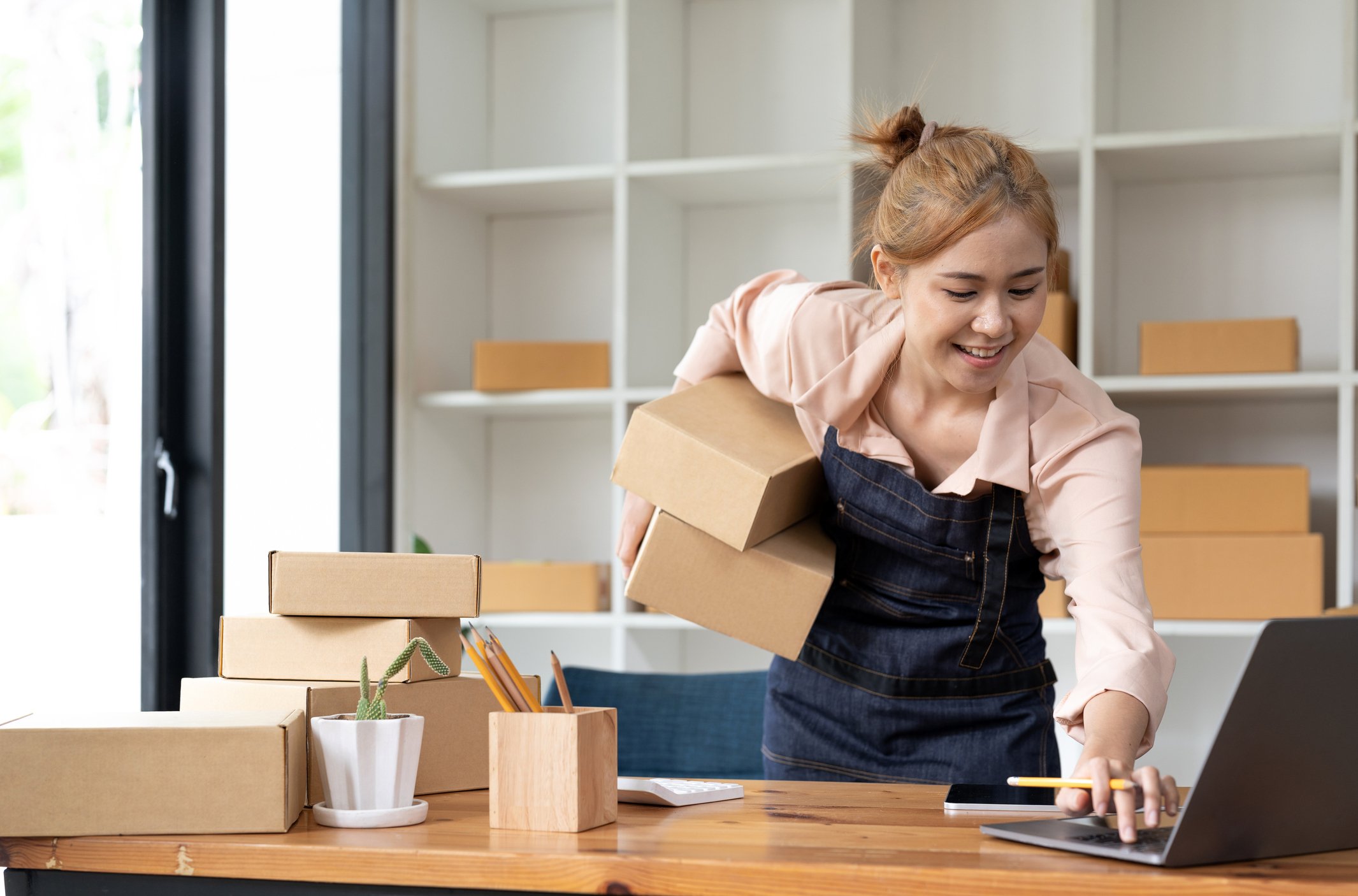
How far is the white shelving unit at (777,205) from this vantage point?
2.75 meters

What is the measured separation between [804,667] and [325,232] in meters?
1.69

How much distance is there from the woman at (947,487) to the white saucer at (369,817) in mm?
583

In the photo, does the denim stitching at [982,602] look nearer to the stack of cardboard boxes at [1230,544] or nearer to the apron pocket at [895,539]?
the apron pocket at [895,539]

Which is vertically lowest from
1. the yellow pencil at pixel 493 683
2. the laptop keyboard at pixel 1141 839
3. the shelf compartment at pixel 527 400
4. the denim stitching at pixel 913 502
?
the laptop keyboard at pixel 1141 839

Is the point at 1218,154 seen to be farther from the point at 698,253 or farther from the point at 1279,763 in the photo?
the point at 1279,763

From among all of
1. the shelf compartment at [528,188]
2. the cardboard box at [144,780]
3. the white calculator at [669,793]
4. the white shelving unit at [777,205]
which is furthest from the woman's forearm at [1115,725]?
the shelf compartment at [528,188]

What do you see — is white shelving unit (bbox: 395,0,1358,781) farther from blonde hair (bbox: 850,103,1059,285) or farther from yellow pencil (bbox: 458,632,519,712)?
yellow pencil (bbox: 458,632,519,712)

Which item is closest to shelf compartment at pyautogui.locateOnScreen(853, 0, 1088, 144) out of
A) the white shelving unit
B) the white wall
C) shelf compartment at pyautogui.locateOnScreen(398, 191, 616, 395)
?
the white shelving unit

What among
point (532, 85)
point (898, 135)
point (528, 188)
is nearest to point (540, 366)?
point (528, 188)

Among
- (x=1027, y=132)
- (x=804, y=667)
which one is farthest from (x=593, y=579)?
(x=1027, y=132)

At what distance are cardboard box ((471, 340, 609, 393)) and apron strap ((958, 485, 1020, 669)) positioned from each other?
1.44m

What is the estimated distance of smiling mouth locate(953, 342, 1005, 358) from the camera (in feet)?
4.49

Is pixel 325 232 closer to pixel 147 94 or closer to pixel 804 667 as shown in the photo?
pixel 147 94

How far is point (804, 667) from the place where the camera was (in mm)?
1732
